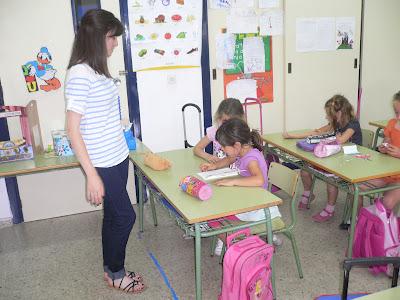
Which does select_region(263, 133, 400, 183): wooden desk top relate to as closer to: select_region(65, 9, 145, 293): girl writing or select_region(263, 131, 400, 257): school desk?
select_region(263, 131, 400, 257): school desk

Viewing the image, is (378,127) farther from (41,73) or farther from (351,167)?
(41,73)

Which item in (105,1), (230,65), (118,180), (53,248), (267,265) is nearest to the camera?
(267,265)

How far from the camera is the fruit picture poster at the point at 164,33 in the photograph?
3.53 metres

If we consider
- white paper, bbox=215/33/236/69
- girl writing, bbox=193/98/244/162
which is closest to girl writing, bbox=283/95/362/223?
girl writing, bbox=193/98/244/162

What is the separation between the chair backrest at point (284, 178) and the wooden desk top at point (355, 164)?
307mm

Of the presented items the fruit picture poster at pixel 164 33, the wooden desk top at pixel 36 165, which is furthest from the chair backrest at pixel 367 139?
the wooden desk top at pixel 36 165

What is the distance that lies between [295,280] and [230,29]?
2.31 m

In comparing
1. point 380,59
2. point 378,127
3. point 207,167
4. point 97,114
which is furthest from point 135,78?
point 380,59

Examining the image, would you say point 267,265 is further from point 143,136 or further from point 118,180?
point 143,136

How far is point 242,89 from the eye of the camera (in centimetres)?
404

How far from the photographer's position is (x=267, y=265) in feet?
6.59

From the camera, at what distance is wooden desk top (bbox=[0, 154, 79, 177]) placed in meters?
2.86

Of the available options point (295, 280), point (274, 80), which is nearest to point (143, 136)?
point (274, 80)

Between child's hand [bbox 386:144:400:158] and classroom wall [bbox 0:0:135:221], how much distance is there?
6.98ft
